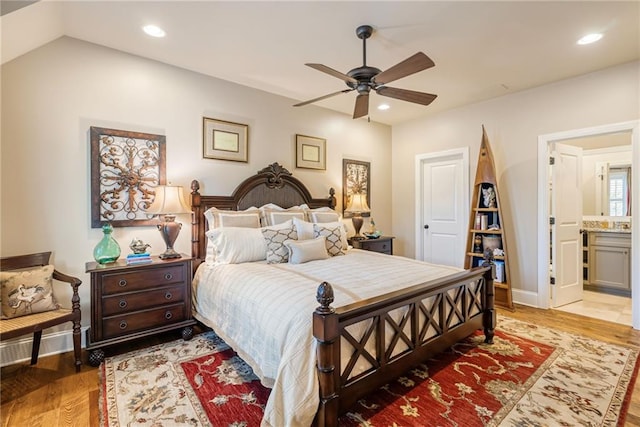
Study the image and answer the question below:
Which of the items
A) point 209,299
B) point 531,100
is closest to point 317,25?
point 209,299

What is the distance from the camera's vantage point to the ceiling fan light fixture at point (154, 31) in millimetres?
2559

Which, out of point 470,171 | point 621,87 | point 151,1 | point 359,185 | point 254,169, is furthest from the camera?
point 359,185

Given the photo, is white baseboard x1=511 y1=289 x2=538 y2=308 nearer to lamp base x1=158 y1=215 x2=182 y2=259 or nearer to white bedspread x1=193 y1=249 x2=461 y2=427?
white bedspread x1=193 y1=249 x2=461 y2=427

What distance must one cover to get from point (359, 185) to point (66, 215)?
3884 mm

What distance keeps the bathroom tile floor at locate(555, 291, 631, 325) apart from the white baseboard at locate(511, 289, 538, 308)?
9.9 inches

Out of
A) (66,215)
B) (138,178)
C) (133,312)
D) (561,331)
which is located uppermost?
(138,178)

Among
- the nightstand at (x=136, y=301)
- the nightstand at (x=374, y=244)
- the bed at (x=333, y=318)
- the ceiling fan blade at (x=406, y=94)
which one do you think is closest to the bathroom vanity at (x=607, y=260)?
the nightstand at (x=374, y=244)

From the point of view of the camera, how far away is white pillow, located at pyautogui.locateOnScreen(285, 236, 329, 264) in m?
2.94

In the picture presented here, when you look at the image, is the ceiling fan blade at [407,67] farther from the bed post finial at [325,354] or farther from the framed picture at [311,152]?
the framed picture at [311,152]

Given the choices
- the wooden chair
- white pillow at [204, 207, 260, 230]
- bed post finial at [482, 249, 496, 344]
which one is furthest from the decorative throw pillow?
bed post finial at [482, 249, 496, 344]

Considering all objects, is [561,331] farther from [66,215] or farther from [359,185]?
[66,215]

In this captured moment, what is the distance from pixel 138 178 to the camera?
9.96 feet

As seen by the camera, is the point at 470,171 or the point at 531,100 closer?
the point at 531,100

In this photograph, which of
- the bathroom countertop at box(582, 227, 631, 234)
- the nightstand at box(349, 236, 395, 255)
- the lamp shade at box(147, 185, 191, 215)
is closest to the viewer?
the lamp shade at box(147, 185, 191, 215)
